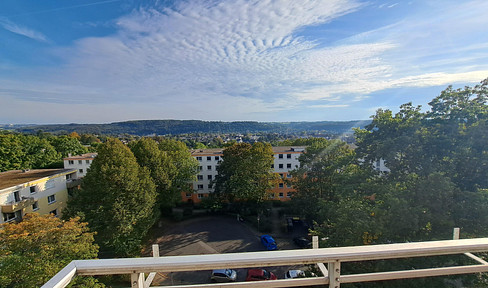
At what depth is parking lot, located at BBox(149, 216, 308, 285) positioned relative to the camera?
564 inches

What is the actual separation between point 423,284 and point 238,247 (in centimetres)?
1272

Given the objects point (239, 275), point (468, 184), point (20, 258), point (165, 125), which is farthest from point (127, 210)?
point (165, 125)

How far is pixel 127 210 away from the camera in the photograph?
1230 centimetres

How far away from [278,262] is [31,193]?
18.7 meters

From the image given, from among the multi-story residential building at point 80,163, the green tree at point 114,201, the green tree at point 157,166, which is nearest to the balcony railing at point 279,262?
the green tree at point 114,201

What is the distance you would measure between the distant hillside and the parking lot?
110m

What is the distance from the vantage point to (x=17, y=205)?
1288 centimetres

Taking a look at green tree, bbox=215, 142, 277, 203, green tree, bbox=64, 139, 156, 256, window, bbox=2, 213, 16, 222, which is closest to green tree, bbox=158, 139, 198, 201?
green tree, bbox=215, 142, 277, 203

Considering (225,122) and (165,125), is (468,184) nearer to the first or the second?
(165,125)

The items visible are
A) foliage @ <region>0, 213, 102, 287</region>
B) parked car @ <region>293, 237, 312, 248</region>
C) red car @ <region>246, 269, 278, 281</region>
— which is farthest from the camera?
parked car @ <region>293, 237, 312, 248</region>

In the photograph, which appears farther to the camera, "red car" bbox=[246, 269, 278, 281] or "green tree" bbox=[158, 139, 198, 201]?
"green tree" bbox=[158, 139, 198, 201]

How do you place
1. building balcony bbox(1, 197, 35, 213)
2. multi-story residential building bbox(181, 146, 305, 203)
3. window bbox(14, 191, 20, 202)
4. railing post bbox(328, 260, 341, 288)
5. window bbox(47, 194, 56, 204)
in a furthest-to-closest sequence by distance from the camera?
1. multi-story residential building bbox(181, 146, 305, 203)
2. window bbox(47, 194, 56, 204)
3. window bbox(14, 191, 20, 202)
4. building balcony bbox(1, 197, 35, 213)
5. railing post bbox(328, 260, 341, 288)

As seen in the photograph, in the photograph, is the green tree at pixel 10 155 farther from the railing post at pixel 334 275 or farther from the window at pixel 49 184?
the railing post at pixel 334 275

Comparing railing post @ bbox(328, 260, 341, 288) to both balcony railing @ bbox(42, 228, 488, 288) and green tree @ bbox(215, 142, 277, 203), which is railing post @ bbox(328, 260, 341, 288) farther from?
green tree @ bbox(215, 142, 277, 203)
